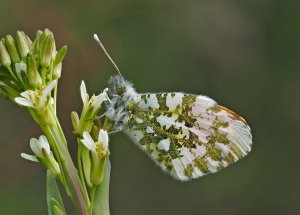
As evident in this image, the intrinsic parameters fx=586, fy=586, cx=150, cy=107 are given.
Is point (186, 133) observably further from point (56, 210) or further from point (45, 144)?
point (56, 210)

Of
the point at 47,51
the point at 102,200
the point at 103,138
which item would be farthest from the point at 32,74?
the point at 102,200

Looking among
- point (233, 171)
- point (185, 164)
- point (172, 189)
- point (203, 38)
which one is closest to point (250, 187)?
point (233, 171)

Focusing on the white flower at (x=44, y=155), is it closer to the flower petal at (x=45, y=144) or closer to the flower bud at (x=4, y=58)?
the flower petal at (x=45, y=144)

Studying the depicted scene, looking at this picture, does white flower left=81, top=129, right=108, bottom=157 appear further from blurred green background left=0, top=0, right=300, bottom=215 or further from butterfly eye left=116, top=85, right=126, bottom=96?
blurred green background left=0, top=0, right=300, bottom=215

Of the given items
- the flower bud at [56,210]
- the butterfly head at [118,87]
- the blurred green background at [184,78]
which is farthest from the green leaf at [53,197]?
the blurred green background at [184,78]

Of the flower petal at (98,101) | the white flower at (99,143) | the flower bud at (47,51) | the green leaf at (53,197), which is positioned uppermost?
the flower bud at (47,51)

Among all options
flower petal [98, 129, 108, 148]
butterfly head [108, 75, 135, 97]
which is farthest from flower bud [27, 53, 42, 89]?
butterfly head [108, 75, 135, 97]

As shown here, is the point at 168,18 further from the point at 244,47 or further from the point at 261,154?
the point at 261,154
